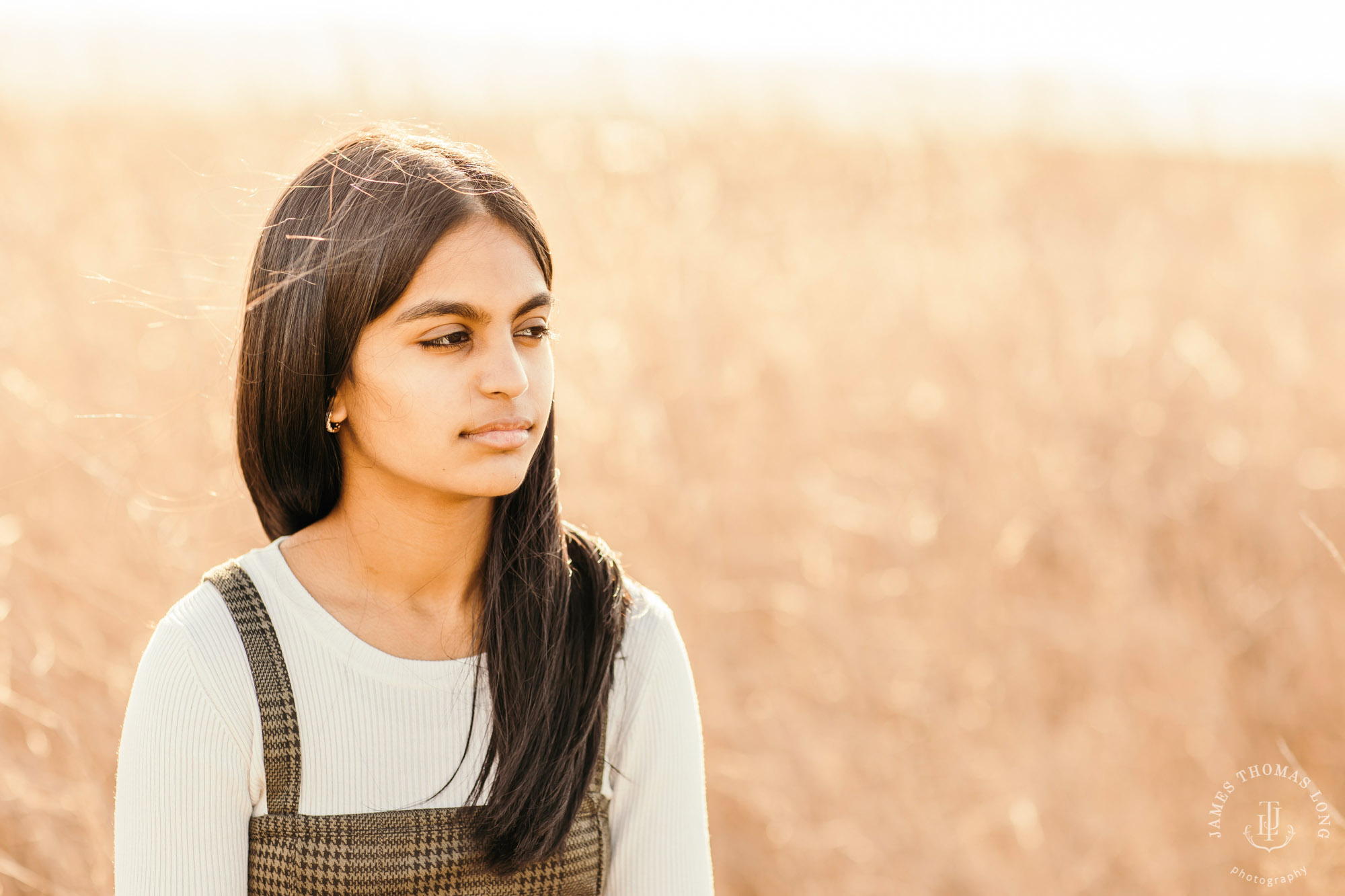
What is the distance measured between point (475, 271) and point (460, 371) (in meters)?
0.12

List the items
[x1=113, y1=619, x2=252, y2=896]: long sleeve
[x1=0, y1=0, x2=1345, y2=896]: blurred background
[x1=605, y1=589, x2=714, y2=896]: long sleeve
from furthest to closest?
[x1=0, y1=0, x2=1345, y2=896]: blurred background → [x1=605, y1=589, x2=714, y2=896]: long sleeve → [x1=113, y1=619, x2=252, y2=896]: long sleeve

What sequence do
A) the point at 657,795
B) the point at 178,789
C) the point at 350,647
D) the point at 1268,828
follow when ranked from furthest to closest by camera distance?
the point at 1268,828
the point at 657,795
the point at 350,647
the point at 178,789

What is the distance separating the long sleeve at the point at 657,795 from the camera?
4.93 ft

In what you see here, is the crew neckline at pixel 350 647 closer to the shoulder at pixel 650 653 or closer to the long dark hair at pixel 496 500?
the long dark hair at pixel 496 500

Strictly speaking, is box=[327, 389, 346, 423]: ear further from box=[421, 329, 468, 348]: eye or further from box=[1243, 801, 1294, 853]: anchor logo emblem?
box=[1243, 801, 1294, 853]: anchor logo emblem

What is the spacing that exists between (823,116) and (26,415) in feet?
14.9

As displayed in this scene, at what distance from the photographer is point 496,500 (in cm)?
156

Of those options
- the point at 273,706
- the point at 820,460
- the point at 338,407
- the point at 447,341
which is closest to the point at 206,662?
the point at 273,706

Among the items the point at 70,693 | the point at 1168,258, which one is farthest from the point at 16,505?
the point at 1168,258

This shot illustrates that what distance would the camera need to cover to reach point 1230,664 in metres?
3.33

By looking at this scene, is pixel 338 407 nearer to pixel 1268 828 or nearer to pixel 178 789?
pixel 178 789

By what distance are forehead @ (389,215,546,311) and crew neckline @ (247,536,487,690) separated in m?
0.36

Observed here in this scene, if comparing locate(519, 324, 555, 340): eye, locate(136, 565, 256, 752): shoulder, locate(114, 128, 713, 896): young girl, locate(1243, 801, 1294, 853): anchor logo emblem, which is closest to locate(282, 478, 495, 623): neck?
locate(114, 128, 713, 896): young girl

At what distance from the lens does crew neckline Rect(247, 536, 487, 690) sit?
1.40 metres
